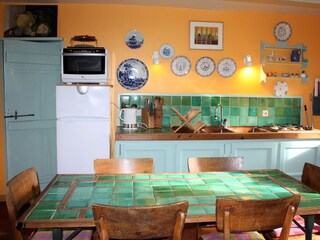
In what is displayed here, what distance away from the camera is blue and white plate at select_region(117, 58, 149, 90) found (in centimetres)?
383

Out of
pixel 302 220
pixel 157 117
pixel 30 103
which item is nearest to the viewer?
pixel 302 220

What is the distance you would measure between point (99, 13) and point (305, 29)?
101 inches

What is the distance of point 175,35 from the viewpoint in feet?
12.7

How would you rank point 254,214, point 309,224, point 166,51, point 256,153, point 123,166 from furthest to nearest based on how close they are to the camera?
point 166,51
point 256,153
point 123,166
point 309,224
point 254,214

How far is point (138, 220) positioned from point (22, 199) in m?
0.77

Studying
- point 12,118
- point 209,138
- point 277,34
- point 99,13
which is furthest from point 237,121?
point 12,118

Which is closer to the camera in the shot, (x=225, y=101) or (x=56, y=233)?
(x=56, y=233)

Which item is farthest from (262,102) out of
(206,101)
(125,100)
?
(125,100)

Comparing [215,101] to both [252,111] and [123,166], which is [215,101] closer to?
[252,111]

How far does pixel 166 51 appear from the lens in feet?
12.7

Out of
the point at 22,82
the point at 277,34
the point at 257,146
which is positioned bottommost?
the point at 257,146

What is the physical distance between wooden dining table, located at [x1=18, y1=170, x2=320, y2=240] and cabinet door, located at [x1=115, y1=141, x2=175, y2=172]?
3.80 feet

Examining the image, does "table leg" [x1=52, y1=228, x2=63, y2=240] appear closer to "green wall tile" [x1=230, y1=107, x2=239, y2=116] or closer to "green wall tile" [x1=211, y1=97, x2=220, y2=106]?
"green wall tile" [x1=211, y1=97, x2=220, y2=106]

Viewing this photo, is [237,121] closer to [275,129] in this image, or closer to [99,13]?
[275,129]
